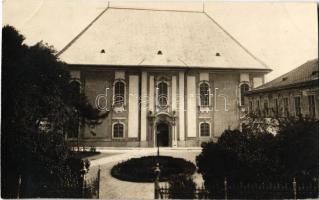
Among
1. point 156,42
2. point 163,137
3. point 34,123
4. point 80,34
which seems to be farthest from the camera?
point 163,137

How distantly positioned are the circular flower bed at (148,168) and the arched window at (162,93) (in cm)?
151

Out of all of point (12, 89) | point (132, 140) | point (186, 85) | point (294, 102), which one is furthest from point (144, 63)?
point (294, 102)

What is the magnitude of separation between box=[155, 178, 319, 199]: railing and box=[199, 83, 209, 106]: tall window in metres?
2.20

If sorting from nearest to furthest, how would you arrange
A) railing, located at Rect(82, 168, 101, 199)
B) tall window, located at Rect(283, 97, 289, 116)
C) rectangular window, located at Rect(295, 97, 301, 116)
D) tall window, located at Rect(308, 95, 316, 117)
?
railing, located at Rect(82, 168, 101, 199)
tall window, located at Rect(308, 95, 316, 117)
rectangular window, located at Rect(295, 97, 301, 116)
tall window, located at Rect(283, 97, 289, 116)

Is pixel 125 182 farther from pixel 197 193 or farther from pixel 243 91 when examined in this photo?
pixel 243 91

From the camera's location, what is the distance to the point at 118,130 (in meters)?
9.03

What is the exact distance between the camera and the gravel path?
24.1 ft

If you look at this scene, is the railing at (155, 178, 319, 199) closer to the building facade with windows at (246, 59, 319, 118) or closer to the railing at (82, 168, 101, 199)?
the railing at (82, 168, 101, 199)

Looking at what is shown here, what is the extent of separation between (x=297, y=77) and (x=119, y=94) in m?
4.57

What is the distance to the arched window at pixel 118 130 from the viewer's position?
8872 mm

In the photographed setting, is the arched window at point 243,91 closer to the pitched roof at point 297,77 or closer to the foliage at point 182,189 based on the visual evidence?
the pitched roof at point 297,77

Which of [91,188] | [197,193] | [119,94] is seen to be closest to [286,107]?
[197,193]

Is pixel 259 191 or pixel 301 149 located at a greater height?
pixel 301 149

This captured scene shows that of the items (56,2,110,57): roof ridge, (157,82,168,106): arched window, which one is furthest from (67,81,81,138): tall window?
(157,82,168,106): arched window
